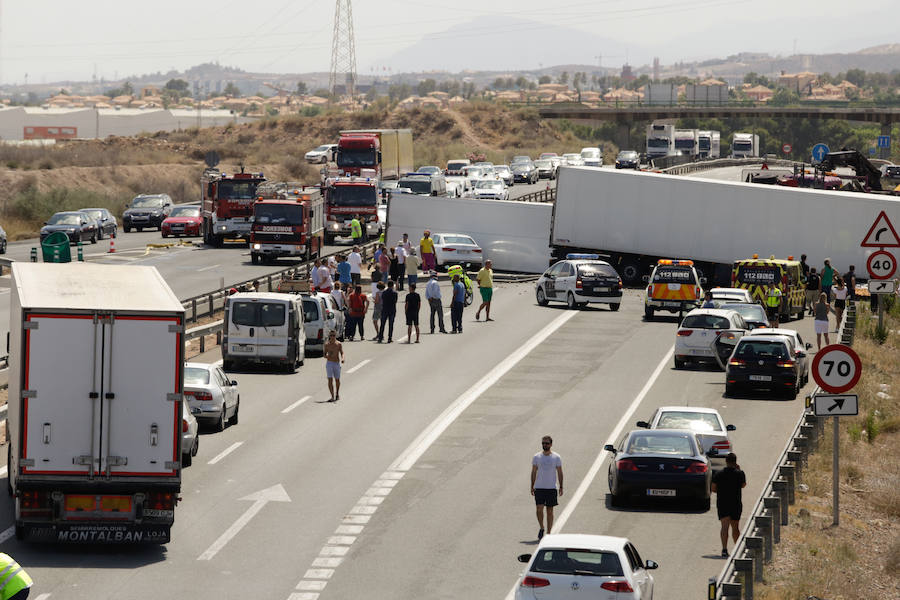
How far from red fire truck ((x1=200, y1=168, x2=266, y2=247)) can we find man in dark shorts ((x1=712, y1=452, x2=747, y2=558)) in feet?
135

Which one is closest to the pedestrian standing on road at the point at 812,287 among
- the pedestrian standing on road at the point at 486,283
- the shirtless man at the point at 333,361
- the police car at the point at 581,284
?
the police car at the point at 581,284

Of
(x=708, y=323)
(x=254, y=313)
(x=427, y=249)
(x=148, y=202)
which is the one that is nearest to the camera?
(x=254, y=313)

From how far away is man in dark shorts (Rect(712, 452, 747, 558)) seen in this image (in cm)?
1823

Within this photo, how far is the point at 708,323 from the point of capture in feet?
114

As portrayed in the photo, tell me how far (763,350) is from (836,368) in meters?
11.8

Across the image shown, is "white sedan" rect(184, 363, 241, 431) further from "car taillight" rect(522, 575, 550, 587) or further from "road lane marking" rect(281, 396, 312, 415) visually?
"car taillight" rect(522, 575, 550, 587)

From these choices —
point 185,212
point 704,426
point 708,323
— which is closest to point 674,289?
point 708,323

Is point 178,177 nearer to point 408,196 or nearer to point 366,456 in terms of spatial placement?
point 408,196

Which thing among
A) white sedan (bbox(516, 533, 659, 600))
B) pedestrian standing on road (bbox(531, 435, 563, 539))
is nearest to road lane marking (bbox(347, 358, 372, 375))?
pedestrian standing on road (bbox(531, 435, 563, 539))

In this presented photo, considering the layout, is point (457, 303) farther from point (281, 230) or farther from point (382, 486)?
point (382, 486)

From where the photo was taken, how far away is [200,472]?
22609mm

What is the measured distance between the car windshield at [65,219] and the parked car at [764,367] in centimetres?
3801

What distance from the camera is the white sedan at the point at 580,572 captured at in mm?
13977

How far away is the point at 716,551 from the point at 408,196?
117ft
